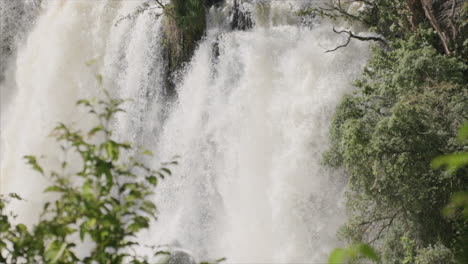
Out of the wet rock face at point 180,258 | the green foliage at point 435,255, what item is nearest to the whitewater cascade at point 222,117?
the wet rock face at point 180,258

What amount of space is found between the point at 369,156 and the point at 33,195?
10.3 m

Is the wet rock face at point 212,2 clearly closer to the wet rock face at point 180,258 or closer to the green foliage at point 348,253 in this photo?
the wet rock face at point 180,258

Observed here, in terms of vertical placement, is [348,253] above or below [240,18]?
below

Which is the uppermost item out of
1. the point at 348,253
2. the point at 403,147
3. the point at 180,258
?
the point at 180,258

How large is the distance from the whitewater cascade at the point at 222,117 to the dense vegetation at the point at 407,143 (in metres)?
1.23

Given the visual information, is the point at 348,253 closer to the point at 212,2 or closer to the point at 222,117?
Result: the point at 222,117

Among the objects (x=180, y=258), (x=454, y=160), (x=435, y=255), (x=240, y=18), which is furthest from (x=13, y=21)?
(x=454, y=160)

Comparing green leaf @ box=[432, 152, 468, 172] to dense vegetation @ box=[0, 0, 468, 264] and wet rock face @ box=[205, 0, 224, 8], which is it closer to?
dense vegetation @ box=[0, 0, 468, 264]

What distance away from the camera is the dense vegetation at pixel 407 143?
6.61 metres

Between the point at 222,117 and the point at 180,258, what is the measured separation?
3004 millimetres

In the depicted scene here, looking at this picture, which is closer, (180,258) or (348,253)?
(348,253)

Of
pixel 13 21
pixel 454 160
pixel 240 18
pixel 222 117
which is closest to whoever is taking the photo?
pixel 454 160

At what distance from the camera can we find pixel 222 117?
36.0ft

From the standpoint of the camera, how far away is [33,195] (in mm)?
14297
